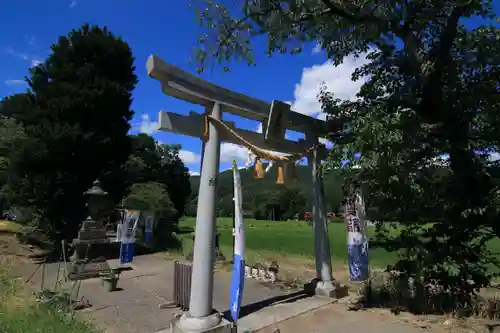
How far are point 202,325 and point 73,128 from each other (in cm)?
1278

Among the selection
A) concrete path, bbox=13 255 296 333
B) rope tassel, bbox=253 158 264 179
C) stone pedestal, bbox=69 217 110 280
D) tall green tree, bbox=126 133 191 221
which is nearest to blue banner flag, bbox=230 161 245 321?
concrete path, bbox=13 255 296 333

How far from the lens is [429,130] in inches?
221

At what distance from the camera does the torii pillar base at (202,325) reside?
5.20 metres

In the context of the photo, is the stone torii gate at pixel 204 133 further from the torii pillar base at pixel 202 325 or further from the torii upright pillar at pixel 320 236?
the torii upright pillar at pixel 320 236

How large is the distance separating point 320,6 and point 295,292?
19.9ft

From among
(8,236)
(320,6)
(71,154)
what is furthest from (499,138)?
(8,236)

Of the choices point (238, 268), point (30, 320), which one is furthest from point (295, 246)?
point (30, 320)

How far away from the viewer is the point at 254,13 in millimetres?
5945

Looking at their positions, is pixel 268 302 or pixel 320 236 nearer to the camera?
pixel 268 302

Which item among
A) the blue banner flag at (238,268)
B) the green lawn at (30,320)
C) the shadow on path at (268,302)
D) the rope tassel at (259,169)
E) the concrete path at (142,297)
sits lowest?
the concrete path at (142,297)

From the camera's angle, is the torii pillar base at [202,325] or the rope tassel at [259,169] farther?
the rope tassel at [259,169]

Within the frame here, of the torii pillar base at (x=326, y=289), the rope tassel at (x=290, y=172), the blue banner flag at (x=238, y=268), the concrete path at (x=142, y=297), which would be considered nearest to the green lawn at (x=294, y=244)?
the concrete path at (x=142, y=297)

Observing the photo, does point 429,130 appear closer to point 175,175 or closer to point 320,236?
point 320,236

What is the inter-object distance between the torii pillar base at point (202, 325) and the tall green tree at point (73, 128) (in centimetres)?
1177
